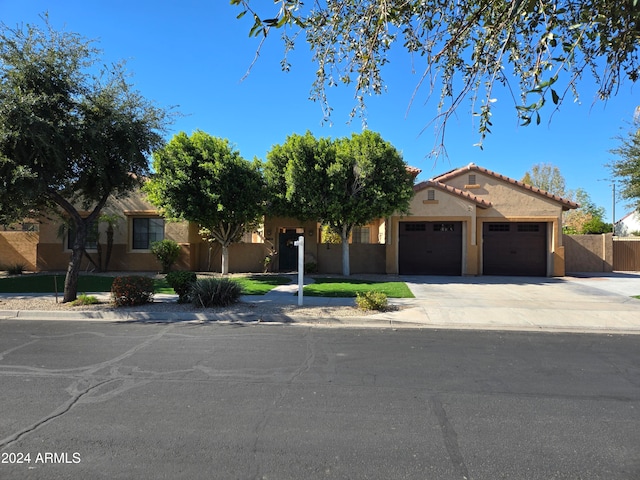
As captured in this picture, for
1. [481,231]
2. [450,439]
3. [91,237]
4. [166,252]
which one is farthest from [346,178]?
[450,439]

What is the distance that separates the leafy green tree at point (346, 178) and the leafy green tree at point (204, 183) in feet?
5.24

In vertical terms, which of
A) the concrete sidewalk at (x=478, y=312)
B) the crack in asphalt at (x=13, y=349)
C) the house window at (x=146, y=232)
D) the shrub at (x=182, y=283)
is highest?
the house window at (x=146, y=232)

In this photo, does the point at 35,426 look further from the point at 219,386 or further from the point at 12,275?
the point at 12,275

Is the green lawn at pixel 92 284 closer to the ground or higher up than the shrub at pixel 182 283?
closer to the ground

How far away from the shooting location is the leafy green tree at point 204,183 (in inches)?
585

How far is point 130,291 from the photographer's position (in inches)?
401

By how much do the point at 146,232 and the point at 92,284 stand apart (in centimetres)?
542

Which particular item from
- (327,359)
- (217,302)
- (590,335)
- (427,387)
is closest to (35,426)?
(327,359)

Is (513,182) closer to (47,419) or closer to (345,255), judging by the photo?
(345,255)

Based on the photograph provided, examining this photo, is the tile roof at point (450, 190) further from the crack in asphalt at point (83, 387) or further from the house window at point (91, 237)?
the crack in asphalt at point (83, 387)

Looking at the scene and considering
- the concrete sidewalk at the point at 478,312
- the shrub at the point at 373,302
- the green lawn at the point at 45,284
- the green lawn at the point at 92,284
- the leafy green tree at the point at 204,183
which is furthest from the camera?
the leafy green tree at the point at 204,183

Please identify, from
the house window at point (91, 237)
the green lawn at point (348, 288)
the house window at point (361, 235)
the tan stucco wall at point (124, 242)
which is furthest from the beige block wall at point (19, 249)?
the house window at point (361, 235)

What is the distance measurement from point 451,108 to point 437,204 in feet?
48.1

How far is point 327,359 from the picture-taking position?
19.7ft
